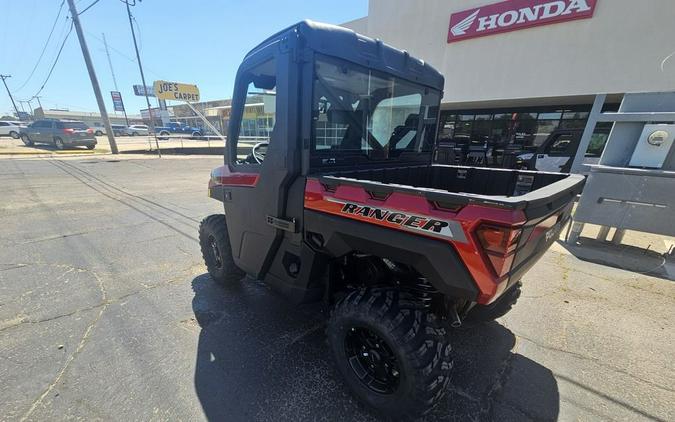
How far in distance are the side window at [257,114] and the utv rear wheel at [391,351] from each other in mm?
1448

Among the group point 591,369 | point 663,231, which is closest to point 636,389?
point 591,369

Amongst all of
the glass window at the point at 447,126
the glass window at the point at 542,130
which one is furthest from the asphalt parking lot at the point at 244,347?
the glass window at the point at 447,126

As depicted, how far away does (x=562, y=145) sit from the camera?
1025 cm

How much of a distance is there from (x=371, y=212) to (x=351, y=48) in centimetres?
122

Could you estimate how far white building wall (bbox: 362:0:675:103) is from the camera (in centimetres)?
782

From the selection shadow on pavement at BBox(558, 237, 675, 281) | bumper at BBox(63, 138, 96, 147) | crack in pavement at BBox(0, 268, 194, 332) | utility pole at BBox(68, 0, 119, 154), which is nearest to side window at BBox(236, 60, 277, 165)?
crack in pavement at BBox(0, 268, 194, 332)

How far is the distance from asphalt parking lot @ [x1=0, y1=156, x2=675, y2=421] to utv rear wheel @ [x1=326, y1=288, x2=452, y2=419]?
0.20 meters

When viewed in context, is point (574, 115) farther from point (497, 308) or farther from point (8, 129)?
point (8, 129)

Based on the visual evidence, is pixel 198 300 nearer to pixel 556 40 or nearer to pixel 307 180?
pixel 307 180

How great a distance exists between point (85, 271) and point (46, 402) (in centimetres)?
221

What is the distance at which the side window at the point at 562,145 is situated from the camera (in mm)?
10094

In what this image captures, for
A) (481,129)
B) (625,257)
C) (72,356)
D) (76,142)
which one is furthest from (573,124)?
(76,142)

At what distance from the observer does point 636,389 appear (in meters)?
2.08

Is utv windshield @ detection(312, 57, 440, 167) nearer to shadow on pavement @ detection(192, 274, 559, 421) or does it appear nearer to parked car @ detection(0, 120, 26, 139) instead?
shadow on pavement @ detection(192, 274, 559, 421)
